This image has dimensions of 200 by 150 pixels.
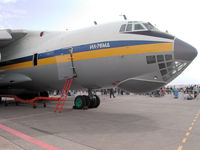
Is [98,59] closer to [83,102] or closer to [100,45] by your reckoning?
[100,45]

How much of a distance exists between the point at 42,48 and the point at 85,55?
309cm

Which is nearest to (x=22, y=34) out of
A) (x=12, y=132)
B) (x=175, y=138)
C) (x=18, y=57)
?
(x=18, y=57)

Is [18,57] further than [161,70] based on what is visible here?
Yes

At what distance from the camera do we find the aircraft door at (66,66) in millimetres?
8570

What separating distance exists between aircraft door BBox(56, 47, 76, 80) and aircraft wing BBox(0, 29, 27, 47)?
3.65 m

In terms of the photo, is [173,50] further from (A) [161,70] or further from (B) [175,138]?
(B) [175,138]

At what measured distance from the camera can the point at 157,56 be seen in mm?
6645

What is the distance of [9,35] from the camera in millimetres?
10680

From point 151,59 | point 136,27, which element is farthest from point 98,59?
point 151,59

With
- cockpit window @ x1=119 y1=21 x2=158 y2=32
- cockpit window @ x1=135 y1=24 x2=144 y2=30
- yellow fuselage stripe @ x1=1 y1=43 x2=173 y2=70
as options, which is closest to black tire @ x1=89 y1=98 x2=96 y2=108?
yellow fuselage stripe @ x1=1 y1=43 x2=173 y2=70

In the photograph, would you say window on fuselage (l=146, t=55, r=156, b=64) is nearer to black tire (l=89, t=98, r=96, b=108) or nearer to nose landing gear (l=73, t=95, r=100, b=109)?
nose landing gear (l=73, t=95, r=100, b=109)

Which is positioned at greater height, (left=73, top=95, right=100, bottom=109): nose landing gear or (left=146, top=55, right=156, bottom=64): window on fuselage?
(left=146, top=55, right=156, bottom=64): window on fuselage

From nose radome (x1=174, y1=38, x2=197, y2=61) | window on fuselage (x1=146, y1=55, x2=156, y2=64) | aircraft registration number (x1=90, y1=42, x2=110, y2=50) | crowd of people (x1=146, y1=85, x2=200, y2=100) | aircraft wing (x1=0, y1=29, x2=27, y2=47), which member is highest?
aircraft wing (x1=0, y1=29, x2=27, y2=47)

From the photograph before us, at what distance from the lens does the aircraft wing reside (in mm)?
10523
